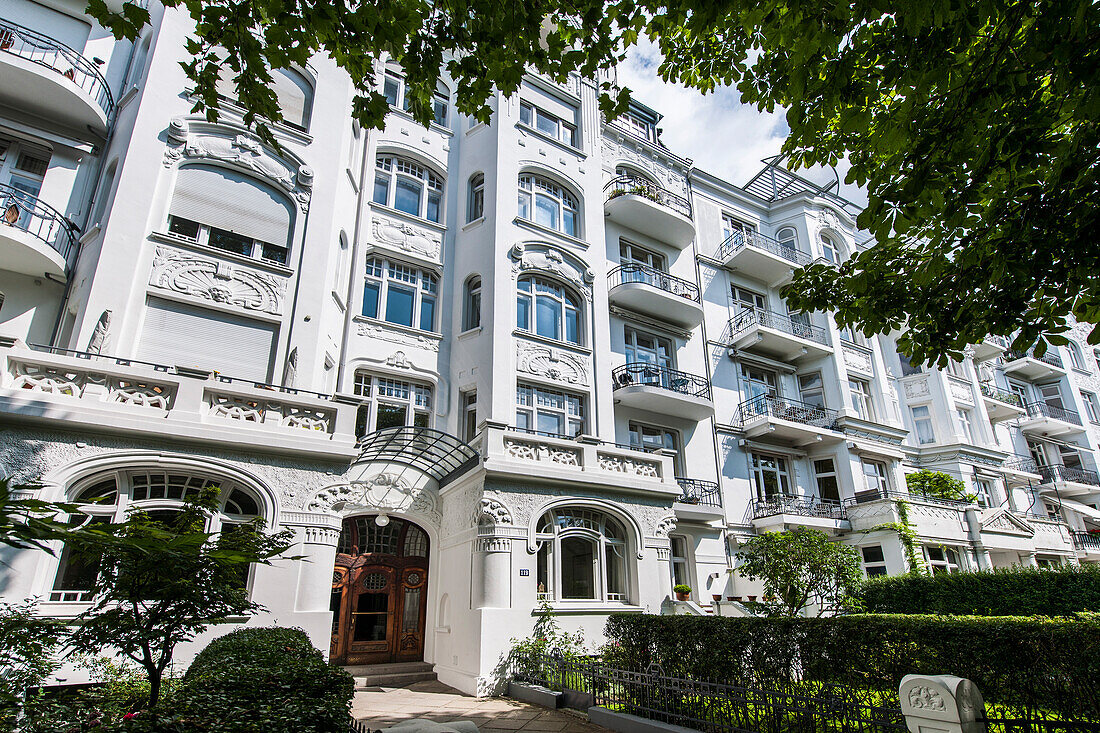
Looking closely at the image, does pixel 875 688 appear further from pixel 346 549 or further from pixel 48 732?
pixel 346 549

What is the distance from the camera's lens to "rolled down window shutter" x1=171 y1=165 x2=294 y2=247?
1303cm

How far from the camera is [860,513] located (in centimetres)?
1961

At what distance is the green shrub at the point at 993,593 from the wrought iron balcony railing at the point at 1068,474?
15.3 metres

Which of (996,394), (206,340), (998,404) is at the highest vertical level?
(996,394)

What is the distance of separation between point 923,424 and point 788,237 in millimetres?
10306

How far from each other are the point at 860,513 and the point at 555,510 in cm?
1222

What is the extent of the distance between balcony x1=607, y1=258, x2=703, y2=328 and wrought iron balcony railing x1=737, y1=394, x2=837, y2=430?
3.54m

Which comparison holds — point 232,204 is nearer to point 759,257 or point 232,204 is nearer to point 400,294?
point 400,294

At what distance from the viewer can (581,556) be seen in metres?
13.4

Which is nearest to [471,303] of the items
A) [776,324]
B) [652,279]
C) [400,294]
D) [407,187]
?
[400,294]

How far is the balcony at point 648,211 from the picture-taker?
20.2 meters

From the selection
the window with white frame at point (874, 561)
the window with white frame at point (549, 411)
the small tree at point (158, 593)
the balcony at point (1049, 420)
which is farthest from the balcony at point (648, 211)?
the balcony at point (1049, 420)

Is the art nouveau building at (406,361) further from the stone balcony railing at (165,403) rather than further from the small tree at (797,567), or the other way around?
the small tree at (797,567)

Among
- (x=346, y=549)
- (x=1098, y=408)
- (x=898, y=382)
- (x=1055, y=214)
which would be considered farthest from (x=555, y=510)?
(x=1098, y=408)
